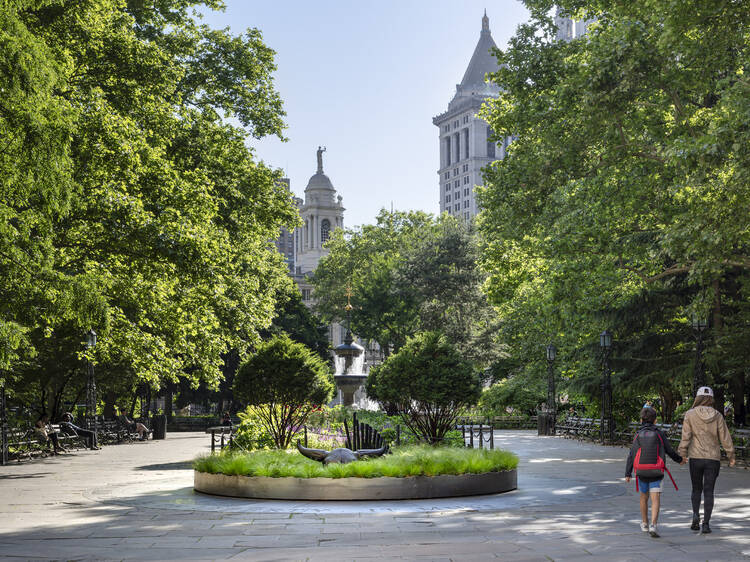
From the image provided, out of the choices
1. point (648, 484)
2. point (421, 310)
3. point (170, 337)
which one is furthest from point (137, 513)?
point (421, 310)

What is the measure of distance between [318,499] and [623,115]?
14.4m

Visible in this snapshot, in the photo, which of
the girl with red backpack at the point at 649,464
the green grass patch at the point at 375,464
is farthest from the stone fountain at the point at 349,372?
the girl with red backpack at the point at 649,464

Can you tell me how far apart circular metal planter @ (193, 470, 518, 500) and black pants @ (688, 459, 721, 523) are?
4.55 m

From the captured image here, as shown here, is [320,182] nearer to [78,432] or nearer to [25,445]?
[78,432]

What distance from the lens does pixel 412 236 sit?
78.6 metres

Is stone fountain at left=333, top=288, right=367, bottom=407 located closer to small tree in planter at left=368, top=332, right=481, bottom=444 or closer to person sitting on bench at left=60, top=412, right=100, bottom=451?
person sitting on bench at left=60, top=412, right=100, bottom=451

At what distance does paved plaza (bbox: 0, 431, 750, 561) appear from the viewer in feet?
30.5

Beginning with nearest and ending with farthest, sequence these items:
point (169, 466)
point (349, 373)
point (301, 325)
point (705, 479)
A: point (705, 479) < point (169, 466) < point (349, 373) < point (301, 325)

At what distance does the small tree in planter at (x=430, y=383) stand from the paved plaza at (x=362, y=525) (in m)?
2.37

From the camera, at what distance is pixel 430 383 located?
62.1 feet

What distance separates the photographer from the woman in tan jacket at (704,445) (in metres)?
10.7

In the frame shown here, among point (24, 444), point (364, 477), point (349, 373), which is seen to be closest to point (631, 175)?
point (349, 373)

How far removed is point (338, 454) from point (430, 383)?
14.0ft

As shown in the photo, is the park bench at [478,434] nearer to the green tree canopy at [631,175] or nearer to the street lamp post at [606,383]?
the green tree canopy at [631,175]
